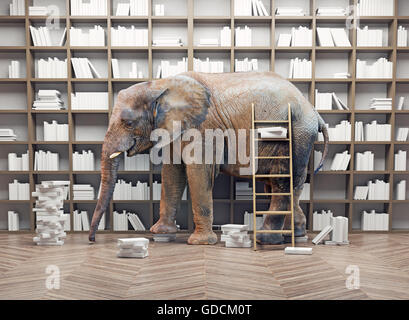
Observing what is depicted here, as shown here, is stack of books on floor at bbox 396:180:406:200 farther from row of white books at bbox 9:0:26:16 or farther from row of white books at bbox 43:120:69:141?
row of white books at bbox 9:0:26:16

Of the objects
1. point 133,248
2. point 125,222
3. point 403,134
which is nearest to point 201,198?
point 133,248

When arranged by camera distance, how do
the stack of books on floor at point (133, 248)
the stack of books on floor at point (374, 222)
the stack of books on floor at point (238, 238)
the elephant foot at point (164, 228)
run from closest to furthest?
the stack of books on floor at point (133, 248), the stack of books on floor at point (238, 238), the elephant foot at point (164, 228), the stack of books on floor at point (374, 222)

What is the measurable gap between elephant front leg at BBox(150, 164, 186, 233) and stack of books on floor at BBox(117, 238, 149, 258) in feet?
2.85

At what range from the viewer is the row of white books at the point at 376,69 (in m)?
5.29

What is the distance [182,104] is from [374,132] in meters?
2.51

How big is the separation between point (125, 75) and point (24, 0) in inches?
59.7

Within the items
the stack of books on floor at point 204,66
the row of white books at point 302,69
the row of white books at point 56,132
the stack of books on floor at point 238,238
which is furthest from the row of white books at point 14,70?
the row of white books at point 302,69

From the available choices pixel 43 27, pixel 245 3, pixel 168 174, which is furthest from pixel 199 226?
pixel 43 27

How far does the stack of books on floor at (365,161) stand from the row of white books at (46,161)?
12.3 feet

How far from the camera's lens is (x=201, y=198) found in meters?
4.43

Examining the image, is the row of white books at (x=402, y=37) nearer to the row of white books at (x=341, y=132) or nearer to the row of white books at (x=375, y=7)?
the row of white books at (x=375, y=7)

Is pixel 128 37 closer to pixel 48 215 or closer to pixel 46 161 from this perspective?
pixel 46 161

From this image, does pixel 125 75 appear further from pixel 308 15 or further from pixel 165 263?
pixel 165 263

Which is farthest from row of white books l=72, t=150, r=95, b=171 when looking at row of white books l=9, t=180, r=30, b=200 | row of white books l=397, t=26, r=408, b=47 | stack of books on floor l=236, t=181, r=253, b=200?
row of white books l=397, t=26, r=408, b=47
